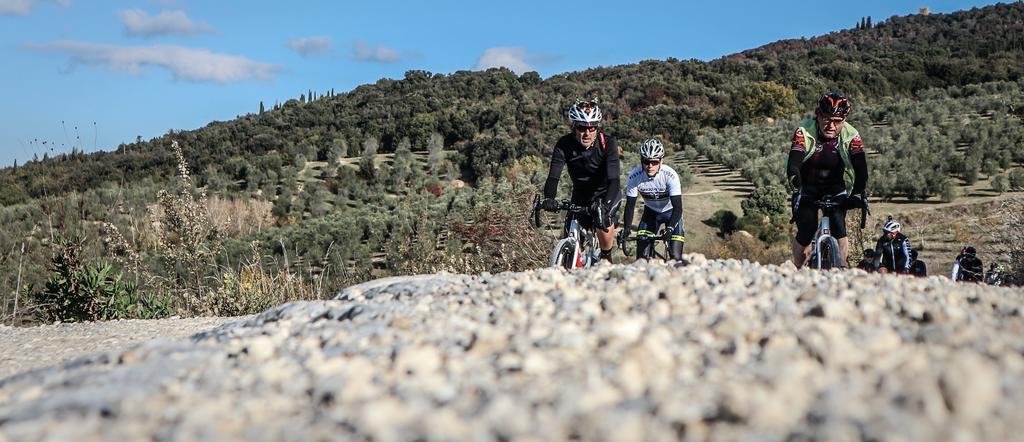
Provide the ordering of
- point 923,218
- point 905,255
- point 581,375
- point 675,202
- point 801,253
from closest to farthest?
point 581,375
point 801,253
point 675,202
point 905,255
point 923,218

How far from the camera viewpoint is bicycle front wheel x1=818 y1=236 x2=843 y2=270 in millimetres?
6279

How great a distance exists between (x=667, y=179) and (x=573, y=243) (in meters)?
1.45

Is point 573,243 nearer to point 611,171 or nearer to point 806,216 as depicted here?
point 611,171

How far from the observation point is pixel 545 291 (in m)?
3.78

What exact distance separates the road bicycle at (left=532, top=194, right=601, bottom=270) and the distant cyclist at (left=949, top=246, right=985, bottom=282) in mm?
6834

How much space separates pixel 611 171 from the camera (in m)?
7.00

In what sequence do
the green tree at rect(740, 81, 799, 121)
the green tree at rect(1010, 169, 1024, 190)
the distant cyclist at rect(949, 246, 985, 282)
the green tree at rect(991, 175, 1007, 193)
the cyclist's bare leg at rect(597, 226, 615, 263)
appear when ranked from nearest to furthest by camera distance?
the cyclist's bare leg at rect(597, 226, 615, 263)
the distant cyclist at rect(949, 246, 985, 282)
the green tree at rect(1010, 169, 1024, 190)
the green tree at rect(991, 175, 1007, 193)
the green tree at rect(740, 81, 799, 121)

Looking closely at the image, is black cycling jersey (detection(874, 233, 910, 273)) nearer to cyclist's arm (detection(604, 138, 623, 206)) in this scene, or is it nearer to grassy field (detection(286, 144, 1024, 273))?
grassy field (detection(286, 144, 1024, 273))

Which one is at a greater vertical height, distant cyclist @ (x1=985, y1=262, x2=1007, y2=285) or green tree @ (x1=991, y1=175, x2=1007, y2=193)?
green tree @ (x1=991, y1=175, x2=1007, y2=193)

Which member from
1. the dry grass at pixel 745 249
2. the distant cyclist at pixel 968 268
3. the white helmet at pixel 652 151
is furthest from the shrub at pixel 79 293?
the distant cyclist at pixel 968 268

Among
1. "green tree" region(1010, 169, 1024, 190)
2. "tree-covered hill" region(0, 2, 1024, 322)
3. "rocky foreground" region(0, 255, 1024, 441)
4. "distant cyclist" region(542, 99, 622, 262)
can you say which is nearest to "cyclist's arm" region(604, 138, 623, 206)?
"distant cyclist" region(542, 99, 622, 262)

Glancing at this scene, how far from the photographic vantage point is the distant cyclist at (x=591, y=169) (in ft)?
22.7

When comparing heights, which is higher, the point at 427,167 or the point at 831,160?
the point at 427,167

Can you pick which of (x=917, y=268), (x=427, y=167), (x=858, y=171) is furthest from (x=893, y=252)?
(x=427, y=167)
